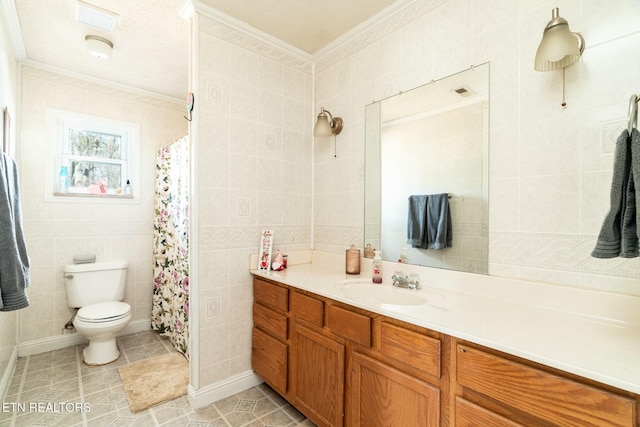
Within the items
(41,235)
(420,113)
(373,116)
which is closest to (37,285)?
(41,235)

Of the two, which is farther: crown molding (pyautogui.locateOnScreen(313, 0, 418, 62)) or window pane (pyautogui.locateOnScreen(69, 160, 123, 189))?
window pane (pyautogui.locateOnScreen(69, 160, 123, 189))

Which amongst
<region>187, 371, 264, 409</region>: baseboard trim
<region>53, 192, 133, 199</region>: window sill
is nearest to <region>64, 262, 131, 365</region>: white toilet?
<region>53, 192, 133, 199</region>: window sill

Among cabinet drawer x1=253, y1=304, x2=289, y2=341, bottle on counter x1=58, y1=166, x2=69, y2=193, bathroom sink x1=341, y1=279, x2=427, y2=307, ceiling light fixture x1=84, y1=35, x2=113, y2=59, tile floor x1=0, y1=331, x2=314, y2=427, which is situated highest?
ceiling light fixture x1=84, y1=35, x2=113, y2=59

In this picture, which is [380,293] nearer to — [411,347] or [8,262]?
[411,347]

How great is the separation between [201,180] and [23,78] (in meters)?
1.99

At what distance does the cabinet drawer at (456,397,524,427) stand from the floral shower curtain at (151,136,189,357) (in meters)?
1.92

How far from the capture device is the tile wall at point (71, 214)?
2461 mm

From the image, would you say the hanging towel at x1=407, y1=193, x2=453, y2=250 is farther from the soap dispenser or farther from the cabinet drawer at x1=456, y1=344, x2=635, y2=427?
the cabinet drawer at x1=456, y1=344, x2=635, y2=427

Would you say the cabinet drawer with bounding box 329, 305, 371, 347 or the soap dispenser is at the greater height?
the soap dispenser

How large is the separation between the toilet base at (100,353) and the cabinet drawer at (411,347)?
2.28 metres

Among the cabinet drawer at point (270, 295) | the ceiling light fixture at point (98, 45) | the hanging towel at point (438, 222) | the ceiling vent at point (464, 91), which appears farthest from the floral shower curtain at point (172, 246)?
the ceiling vent at point (464, 91)

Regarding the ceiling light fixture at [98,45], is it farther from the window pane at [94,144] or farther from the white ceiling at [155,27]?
the window pane at [94,144]

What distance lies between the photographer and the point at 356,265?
1.93 metres

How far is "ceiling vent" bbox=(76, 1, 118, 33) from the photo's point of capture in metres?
1.78
